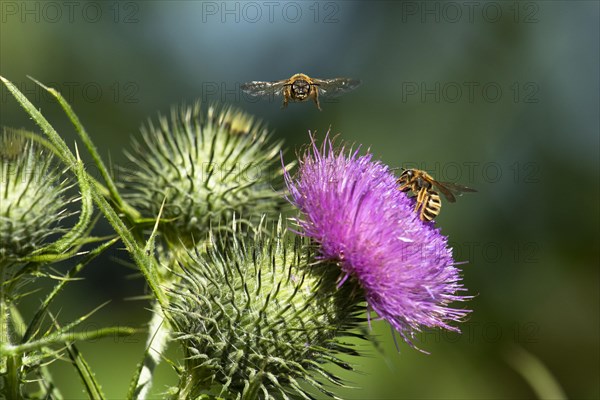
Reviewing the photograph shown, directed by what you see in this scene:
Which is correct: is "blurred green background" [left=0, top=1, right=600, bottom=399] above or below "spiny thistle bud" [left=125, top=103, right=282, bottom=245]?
above

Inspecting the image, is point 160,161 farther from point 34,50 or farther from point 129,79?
point 129,79

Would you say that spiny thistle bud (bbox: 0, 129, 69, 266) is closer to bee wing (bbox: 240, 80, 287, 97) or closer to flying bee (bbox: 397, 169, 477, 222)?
bee wing (bbox: 240, 80, 287, 97)

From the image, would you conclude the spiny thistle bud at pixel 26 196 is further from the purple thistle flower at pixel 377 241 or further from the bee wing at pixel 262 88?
the bee wing at pixel 262 88

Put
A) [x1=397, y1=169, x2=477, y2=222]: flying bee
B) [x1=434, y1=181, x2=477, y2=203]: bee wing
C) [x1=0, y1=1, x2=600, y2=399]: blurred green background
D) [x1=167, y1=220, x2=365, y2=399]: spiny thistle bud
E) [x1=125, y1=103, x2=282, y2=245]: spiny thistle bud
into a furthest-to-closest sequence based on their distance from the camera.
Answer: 1. [x1=0, y1=1, x2=600, y2=399]: blurred green background
2. [x1=125, y1=103, x2=282, y2=245]: spiny thistle bud
3. [x1=434, y1=181, x2=477, y2=203]: bee wing
4. [x1=397, y1=169, x2=477, y2=222]: flying bee
5. [x1=167, y1=220, x2=365, y2=399]: spiny thistle bud

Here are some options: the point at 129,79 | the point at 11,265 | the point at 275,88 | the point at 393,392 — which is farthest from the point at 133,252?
the point at 129,79

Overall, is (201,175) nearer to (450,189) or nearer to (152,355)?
(152,355)

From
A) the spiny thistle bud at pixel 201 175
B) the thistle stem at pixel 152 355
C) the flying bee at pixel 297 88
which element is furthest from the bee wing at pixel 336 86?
the thistle stem at pixel 152 355

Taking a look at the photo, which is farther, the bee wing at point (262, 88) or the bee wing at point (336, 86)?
the bee wing at point (262, 88)

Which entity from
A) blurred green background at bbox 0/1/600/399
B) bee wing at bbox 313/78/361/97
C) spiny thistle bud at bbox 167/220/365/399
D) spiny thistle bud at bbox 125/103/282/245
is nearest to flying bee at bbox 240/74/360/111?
bee wing at bbox 313/78/361/97
